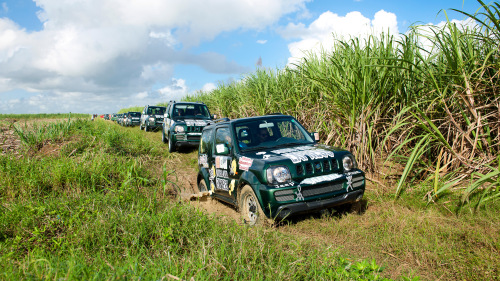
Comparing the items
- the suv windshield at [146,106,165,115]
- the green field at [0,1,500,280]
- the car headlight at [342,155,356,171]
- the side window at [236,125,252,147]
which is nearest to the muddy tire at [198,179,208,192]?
the green field at [0,1,500,280]

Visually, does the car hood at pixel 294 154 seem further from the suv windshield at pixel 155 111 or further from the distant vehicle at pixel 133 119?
the distant vehicle at pixel 133 119

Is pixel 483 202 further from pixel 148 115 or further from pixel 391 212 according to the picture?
pixel 148 115

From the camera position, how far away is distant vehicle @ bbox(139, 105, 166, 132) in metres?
18.7

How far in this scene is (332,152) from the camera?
184 inches

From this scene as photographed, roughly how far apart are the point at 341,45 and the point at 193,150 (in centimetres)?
726

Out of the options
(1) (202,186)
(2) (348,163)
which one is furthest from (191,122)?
(2) (348,163)

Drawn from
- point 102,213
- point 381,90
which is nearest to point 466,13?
point 381,90

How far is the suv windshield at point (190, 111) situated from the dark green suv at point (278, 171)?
6972 millimetres

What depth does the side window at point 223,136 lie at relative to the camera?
546 cm

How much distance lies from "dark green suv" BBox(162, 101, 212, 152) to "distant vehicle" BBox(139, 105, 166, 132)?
5.73 meters

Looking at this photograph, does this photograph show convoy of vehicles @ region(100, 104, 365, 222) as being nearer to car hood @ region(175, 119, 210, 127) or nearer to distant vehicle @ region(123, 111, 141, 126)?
car hood @ region(175, 119, 210, 127)

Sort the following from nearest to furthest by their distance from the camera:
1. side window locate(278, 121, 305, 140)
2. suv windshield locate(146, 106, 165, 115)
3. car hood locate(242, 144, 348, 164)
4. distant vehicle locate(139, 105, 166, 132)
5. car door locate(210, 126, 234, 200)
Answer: car hood locate(242, 144, 348, 164) < car door locate(210, 126, 234, 200) < side window locate(278, 121, 305, 140) < distant vehicle locate(139, 105, 166, 132) < suv windshield locate(146, 106, 165, 115)

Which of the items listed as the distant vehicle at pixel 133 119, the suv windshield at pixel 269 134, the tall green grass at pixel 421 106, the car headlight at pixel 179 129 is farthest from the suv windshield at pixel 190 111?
the distant vehicle at pixel 133 119

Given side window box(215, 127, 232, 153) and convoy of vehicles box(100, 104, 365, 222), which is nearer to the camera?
convoy of vehicles box(100, 104, 365, 222)
